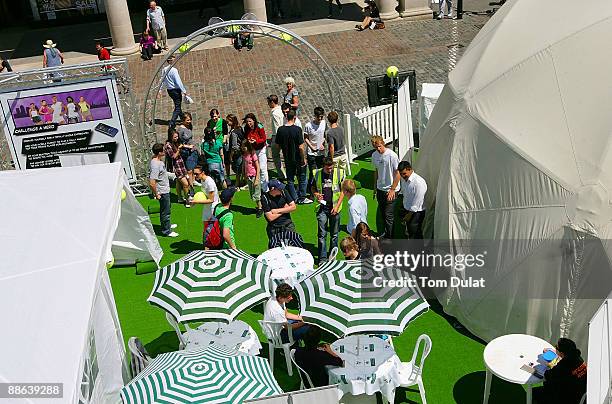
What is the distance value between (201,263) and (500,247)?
3.99 metres

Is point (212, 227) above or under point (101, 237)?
under

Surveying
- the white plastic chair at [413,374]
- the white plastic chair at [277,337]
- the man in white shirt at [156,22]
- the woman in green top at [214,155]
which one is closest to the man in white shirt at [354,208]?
the white plastic chair at [277,337]

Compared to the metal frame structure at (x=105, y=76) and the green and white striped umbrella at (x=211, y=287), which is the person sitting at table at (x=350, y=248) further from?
the metal frame structure at (x=105, y=76)

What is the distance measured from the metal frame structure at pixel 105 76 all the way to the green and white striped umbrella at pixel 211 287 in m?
5.97

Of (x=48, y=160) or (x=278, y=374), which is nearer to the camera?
(x=278, y=374)

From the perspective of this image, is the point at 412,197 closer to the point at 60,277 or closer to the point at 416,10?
the point at 60,277

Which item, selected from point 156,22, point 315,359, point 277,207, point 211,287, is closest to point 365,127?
point 277,207

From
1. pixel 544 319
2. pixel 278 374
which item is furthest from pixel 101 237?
pixel 544 319

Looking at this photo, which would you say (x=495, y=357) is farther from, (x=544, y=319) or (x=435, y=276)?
(x=435, y=276)

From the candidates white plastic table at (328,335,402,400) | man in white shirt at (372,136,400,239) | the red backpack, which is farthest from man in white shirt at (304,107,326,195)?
white plastic table at (328,335,402,400)

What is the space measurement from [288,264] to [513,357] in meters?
3.60

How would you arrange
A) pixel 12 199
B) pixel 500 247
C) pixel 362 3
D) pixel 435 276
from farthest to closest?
pixel 362 3 → pixel 435 276 → pixel 500 247 → pixel 12 199

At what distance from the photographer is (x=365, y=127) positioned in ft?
52.2

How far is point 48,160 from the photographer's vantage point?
1477 cm
